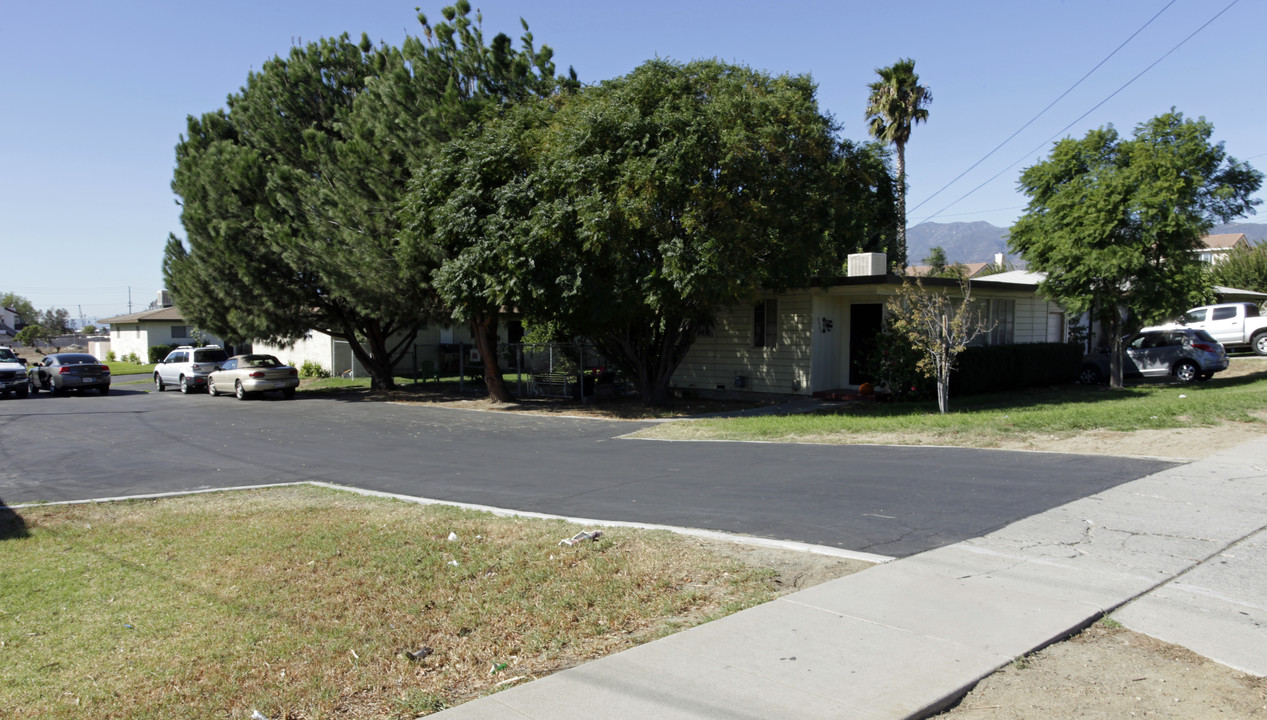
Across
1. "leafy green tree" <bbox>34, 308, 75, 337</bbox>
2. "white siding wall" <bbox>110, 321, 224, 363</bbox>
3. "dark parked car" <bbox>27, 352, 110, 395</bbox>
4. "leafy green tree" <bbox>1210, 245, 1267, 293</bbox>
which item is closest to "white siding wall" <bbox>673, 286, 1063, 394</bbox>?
"dark parked car" <bbox>27, 352, 110, 395</bbox>

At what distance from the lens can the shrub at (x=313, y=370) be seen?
3600 centimetres

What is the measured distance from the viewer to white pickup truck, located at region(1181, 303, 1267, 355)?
98.7 ft

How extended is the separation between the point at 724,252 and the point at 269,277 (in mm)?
16038

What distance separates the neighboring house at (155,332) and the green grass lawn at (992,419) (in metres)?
45.4

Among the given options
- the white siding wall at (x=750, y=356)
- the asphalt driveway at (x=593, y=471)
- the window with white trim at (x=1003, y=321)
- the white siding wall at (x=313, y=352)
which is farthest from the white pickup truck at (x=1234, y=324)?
the white siding wall at (x=313, y=352)

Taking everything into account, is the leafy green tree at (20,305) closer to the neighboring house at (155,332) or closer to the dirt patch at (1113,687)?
the neighboring house at (155,332)

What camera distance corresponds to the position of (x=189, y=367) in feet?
98.0

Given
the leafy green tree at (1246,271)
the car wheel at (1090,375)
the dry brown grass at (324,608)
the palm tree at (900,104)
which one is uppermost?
the palm tree at (900,104)

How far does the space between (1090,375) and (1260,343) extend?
1127cm

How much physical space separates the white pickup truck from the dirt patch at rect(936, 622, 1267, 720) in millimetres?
30912

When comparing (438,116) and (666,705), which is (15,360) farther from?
(666,705)

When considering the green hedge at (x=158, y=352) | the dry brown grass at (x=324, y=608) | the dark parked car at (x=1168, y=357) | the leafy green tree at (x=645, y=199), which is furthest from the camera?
the green hedge at (x=158, y=352)

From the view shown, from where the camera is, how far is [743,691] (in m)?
4.27

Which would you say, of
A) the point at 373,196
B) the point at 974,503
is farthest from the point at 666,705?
the point at 373,196
